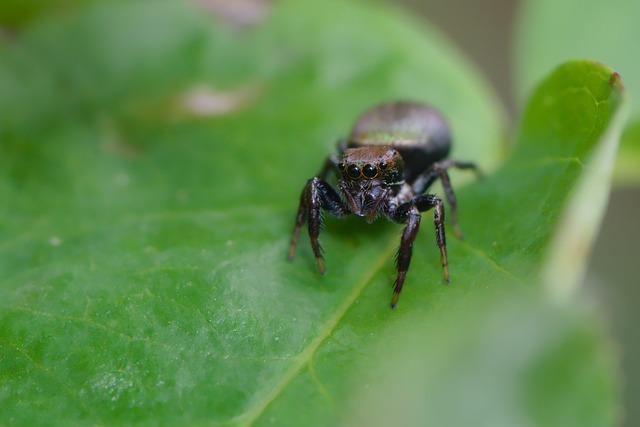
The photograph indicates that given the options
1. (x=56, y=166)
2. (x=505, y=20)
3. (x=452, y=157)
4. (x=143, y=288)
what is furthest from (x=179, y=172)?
(x=505, y=20)

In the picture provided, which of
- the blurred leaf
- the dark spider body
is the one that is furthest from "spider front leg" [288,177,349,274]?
the blurred leaf

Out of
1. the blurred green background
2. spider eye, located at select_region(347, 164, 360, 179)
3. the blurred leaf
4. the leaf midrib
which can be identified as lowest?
the blurred green background

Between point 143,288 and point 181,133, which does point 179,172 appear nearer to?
point 181,133

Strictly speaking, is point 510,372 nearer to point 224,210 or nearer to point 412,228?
point 412,228

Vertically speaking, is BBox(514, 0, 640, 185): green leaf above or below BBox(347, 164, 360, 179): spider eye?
above

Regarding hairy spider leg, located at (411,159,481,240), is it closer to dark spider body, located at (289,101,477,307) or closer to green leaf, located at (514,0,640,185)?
dark spider body, located at (289,101,477,307)

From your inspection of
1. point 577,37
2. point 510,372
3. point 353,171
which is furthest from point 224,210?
point 577,37

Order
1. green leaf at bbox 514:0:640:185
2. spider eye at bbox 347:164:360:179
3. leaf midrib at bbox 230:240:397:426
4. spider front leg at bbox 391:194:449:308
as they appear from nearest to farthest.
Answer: leaf midrib at bbox 230:240:397:426 < spider front leg at bbox 391:194:449:308 < spider eye at bbox 347:164:360:179 < green leaf at bbox 514:0:640:185
